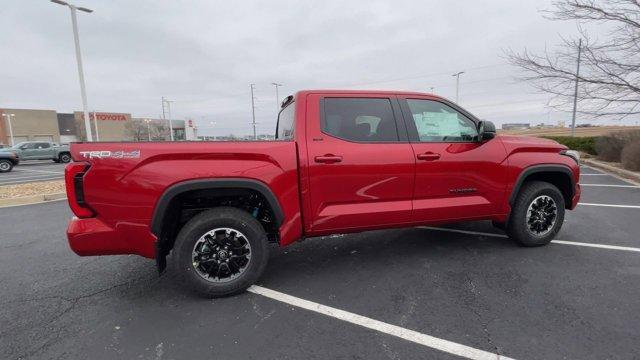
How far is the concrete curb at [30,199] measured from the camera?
25.7ft

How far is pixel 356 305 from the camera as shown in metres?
2.92

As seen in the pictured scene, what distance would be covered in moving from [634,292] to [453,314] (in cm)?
176

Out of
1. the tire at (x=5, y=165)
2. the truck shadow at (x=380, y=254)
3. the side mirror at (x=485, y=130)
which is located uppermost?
the side mirror at (x=485, y=130)

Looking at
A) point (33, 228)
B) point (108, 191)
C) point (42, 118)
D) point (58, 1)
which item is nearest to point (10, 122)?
point (42, 118)

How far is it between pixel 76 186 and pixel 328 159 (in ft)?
6.98

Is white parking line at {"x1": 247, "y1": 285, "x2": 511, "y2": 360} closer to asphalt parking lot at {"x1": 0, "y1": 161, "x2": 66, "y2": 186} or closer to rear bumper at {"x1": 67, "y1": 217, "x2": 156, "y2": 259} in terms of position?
rear bumper at {"x1": 67, "y1": 217, "x2": 156, "y2": 259}

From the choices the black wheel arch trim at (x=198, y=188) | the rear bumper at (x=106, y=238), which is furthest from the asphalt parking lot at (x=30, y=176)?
the black wheel arch trim at (x=198, y=188)

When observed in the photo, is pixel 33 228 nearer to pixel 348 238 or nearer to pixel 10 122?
pixel 348 238

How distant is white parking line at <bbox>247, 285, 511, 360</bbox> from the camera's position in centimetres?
229

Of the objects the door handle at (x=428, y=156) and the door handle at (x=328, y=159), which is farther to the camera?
the door handle at (x=428, y=156)

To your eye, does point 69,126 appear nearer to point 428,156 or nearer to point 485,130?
point 428,156

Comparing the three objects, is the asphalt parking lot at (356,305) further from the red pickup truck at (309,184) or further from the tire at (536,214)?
the red pickup truck at (309,184)

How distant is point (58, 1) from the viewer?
513 inches

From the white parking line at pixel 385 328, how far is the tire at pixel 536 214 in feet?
7.51
